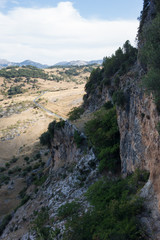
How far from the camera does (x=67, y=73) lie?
167 m

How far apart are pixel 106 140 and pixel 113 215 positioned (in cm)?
851

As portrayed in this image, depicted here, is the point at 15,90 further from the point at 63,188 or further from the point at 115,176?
the point at 115,176

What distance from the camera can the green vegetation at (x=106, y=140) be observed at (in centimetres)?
1555

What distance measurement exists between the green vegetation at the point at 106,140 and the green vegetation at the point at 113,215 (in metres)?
3.06

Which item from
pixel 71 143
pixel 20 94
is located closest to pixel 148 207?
pixel 71 143

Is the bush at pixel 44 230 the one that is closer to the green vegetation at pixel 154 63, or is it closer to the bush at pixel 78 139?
the bush at pixel 78 139

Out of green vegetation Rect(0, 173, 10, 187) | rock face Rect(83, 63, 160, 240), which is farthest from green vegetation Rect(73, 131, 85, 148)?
green vegetation Rect(0, 173, 10, 187)

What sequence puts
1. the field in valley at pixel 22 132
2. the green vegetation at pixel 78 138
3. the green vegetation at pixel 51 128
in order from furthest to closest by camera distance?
the field in valley at pixel 22 132 → the green vegetation at pixel 51 128 → the green vegetation at pixel 78 138

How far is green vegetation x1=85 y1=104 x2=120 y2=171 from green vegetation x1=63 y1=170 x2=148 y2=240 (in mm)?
3062

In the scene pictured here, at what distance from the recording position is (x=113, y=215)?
921 cm

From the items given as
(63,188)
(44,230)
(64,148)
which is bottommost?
(63,188)

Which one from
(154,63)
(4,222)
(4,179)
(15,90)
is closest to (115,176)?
(154,63)

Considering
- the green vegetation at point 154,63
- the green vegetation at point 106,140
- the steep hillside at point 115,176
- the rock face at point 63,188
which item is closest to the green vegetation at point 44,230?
the steep hillside at point 115,176

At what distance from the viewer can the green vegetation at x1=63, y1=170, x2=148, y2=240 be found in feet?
26.7
